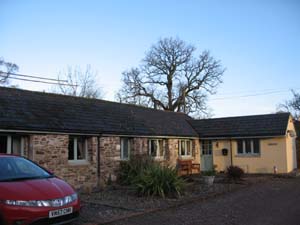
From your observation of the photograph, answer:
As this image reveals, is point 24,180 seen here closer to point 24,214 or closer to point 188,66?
point 24,214

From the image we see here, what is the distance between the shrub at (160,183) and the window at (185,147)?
33.7 feet

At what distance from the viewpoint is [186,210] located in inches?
405

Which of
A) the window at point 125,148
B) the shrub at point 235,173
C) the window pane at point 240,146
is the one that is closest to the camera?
the shrub at point 235,173

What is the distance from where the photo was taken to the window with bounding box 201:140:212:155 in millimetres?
25747

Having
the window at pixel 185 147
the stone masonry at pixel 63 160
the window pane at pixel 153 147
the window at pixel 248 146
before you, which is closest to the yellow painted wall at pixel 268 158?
the window at pixel 248 146

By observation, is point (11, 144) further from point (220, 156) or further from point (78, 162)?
point (220, 156)


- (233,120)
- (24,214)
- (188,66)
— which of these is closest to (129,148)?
(233,120)

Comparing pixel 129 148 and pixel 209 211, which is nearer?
pixel 209 211

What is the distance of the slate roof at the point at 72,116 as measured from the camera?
13485 mm

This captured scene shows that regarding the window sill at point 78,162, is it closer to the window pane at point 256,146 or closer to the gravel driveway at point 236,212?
the gravel driveway at point 236,212

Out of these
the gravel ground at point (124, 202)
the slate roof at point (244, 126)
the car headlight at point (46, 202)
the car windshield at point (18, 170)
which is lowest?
the gravel ground at point (124, 202)

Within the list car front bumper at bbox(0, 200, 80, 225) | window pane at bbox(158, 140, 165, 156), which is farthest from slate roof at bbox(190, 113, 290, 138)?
car front bumper at bbox(0, 200, 80, 225)

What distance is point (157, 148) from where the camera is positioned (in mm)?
21078

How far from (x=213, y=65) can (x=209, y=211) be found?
37639 millimetres
